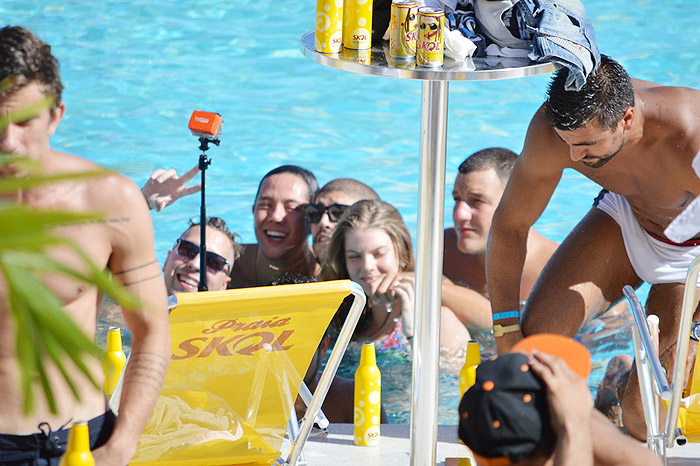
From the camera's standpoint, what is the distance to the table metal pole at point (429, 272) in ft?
7.84

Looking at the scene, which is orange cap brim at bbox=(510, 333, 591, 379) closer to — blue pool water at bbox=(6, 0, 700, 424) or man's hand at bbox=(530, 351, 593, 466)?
man's hand at bbox=(530, 351, 593, 466)

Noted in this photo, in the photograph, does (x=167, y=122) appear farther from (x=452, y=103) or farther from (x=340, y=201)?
(x=340, y=201)

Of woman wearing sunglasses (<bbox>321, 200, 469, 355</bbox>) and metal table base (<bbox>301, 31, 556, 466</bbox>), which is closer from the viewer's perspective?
metal table base (<bbox>301, 31, 556, 466</bbox>)

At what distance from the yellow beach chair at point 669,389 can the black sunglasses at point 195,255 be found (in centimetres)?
196

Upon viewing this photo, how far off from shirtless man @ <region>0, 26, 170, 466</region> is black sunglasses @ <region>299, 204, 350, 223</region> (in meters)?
2.15

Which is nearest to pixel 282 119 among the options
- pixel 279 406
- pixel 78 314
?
pixel 279 406

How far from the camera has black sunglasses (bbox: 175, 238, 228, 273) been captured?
416 cm

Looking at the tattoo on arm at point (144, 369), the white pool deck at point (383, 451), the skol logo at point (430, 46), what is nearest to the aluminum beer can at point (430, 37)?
the skol logo at point (430, 46)

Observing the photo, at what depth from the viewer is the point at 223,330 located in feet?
8.36

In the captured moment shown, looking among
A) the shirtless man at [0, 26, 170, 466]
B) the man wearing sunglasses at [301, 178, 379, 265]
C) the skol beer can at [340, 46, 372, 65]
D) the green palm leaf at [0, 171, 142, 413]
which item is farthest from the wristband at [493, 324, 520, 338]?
the green palm leaf at [0, 171, 142, 413]

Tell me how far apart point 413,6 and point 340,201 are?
7.38 feet

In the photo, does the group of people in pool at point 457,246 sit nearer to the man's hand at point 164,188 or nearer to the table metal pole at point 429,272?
the man's hand at point 164,188

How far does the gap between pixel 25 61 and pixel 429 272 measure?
3.73 feet

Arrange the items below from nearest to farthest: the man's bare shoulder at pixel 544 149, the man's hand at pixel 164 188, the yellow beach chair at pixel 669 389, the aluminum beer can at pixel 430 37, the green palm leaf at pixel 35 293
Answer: the green palm leaf at pixel 35 293 < the aluminum beer can at pixel 430 37 < the yellow beach chair at pixel 669 389 < the man's bare shoulder at pixel 544 149 < the man's hand at pixel 164 188
